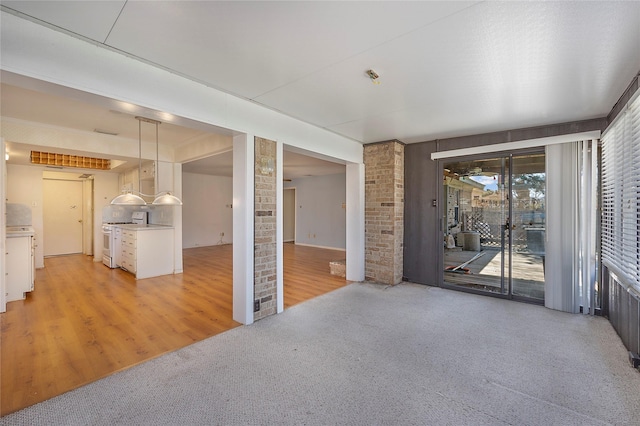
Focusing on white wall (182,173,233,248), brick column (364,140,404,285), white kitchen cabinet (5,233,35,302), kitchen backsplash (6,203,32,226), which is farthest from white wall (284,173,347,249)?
kitchen backsplash (6,203,32,226)

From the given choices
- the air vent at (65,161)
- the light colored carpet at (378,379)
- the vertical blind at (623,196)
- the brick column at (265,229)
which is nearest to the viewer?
the light colored carpet at (378,379)

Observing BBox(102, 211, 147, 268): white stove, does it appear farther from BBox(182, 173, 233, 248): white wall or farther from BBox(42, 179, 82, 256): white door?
BBox(182, 173, 233, 248): white wall

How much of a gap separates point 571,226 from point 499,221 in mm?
854

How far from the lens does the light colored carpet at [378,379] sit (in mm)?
1804

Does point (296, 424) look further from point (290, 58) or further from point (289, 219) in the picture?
point (289, 219)

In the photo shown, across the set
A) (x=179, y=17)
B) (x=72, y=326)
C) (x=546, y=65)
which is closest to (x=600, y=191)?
(x=546, y=65)

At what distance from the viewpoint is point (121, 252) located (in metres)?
5.91

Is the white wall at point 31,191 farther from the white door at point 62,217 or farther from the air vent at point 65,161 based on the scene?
the white door at point 62,217

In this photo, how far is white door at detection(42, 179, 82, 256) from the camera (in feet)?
24.8

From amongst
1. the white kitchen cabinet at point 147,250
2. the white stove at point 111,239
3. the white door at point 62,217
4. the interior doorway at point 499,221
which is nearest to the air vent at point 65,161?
the white stove at point 111,239

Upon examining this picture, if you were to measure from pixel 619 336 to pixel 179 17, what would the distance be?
4869 mm

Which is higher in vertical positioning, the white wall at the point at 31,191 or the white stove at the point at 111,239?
the white wall at the point at 31,191

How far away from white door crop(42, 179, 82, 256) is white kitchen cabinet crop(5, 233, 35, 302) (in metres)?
4.34

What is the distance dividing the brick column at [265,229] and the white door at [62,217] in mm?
7729
